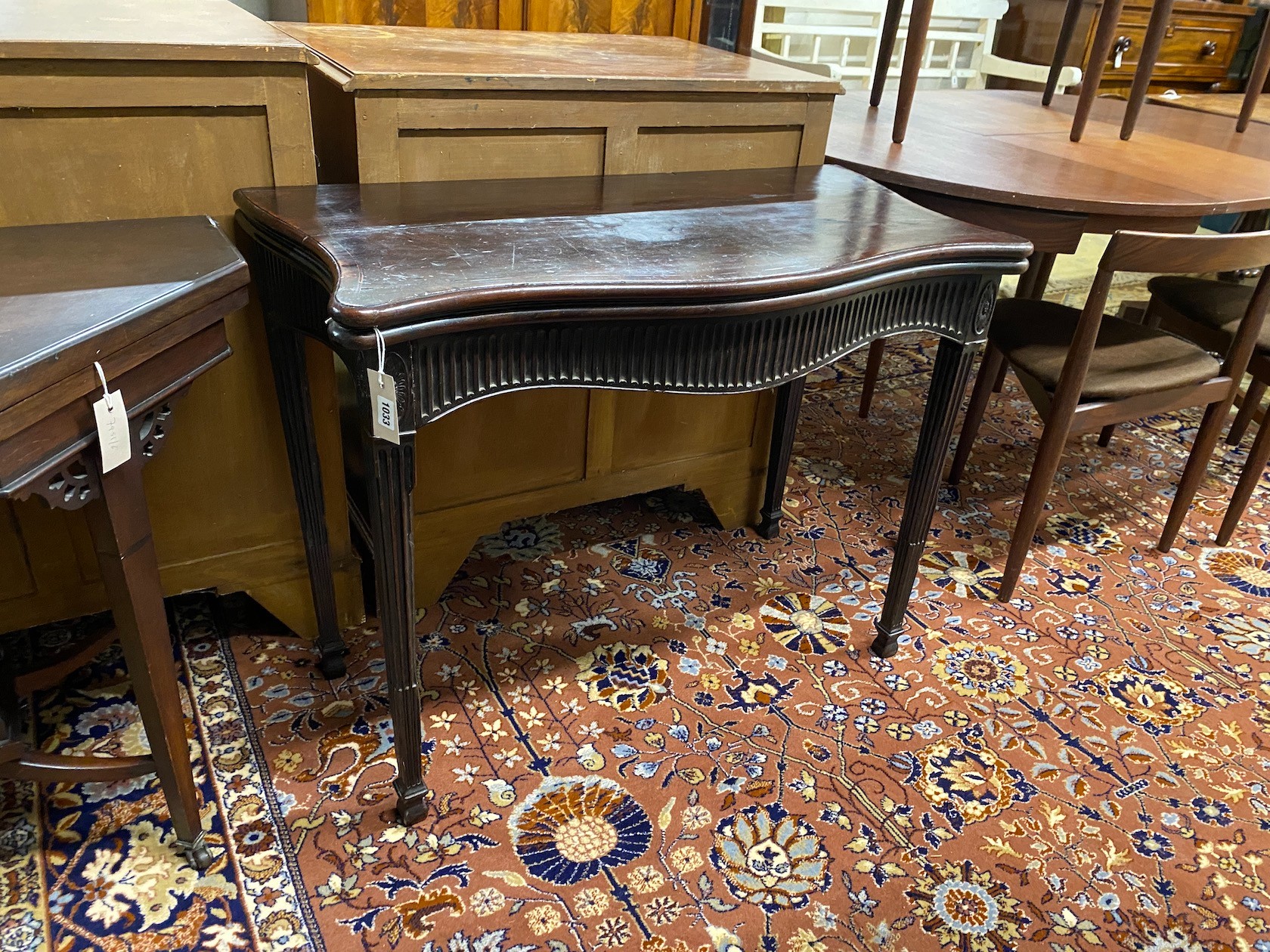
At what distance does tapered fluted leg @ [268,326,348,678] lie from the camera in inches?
57.1

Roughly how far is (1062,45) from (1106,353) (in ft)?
4.20

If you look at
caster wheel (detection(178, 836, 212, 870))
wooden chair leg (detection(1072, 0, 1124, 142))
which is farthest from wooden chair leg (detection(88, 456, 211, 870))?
wooden chair leg (detection(1072, 0, 1124, 142))

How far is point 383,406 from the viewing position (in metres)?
1.06

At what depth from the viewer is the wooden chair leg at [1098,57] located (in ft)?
6.63

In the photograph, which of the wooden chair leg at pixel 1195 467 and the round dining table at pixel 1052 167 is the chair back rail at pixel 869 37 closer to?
the round dining table at pixel 1052 167

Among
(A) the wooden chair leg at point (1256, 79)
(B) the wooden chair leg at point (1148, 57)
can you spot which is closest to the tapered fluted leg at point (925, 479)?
(B) the wooden chair leg at point (1148, 57)

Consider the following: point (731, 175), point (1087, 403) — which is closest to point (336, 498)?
point (731, 175)

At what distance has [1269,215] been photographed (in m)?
3.86

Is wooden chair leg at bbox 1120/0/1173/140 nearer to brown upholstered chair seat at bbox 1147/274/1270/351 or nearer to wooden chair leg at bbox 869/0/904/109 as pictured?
brown upholstered chair seat at bbox 1147/274/1270/351

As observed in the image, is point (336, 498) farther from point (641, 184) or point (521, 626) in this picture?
point (641, 184)

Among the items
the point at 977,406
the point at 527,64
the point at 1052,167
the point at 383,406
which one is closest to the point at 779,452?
the point at 977,406

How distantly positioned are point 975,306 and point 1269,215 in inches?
128

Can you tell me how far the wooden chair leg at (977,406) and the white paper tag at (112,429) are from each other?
1.83 m

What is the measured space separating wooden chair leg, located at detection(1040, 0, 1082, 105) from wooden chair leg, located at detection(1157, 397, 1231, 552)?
120 cm
